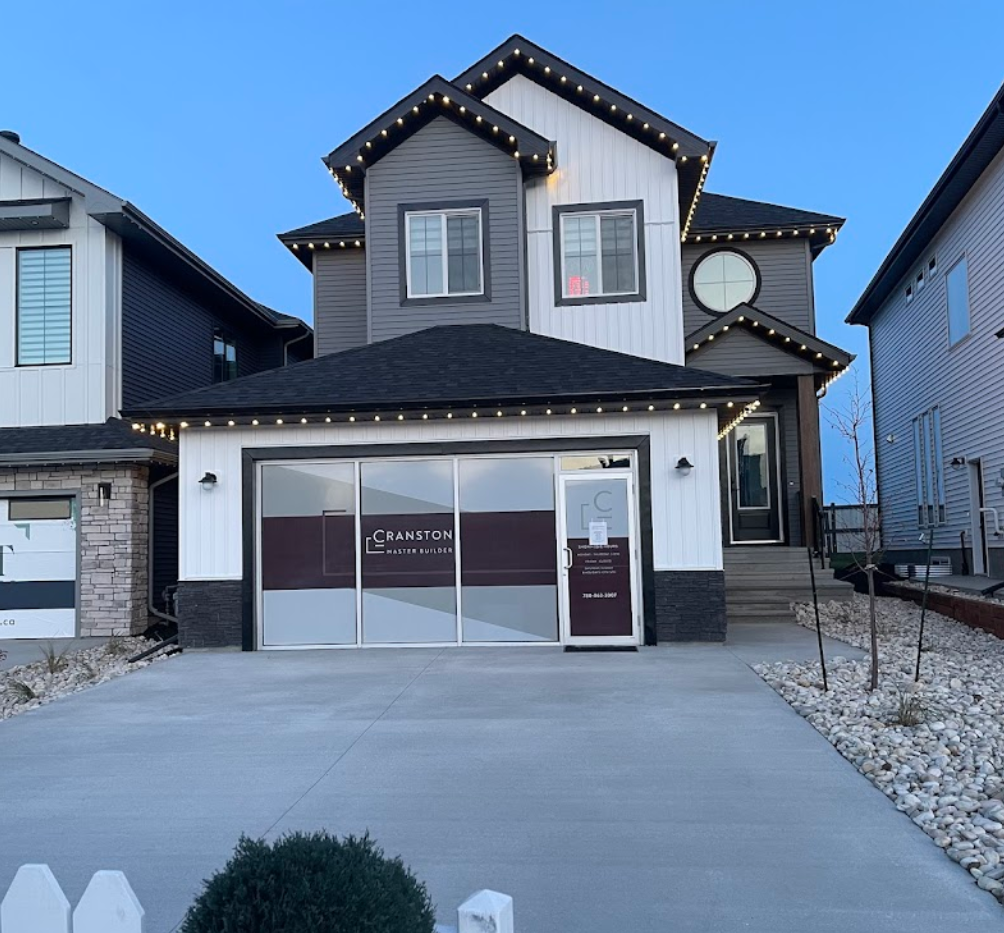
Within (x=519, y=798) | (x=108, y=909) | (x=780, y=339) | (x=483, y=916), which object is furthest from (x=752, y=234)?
(x=108, y=909)

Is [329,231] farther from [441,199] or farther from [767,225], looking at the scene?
[767,225]

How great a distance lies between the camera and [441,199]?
45.5 ft

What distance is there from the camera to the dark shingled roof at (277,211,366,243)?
1614cm

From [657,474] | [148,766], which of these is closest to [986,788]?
[148,766]

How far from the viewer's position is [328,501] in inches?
454

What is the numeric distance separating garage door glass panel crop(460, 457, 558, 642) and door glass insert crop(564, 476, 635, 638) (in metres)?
0.25

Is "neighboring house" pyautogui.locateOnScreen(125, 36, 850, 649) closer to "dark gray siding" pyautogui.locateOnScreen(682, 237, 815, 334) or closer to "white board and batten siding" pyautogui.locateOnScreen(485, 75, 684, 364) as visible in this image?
"white board and batten siding" pyautogui.locateOnScreen(485, 75, 684, 364)

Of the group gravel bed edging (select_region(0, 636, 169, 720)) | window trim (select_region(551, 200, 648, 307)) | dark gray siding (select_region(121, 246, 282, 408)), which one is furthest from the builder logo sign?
dark gray siding (select_region(121, 246, 282, 408))

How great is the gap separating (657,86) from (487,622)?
128 meters

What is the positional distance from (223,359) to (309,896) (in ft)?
55.0

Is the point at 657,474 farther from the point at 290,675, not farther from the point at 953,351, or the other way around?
the point at 953,351

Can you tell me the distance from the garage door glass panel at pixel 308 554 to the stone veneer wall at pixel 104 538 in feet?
9.88

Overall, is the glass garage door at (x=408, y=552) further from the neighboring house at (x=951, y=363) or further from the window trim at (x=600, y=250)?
the neighboring house at (x=951, y=363)

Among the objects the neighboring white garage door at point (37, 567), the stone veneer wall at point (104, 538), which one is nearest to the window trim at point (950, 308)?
the stone veneer wall at point (104, 538)
